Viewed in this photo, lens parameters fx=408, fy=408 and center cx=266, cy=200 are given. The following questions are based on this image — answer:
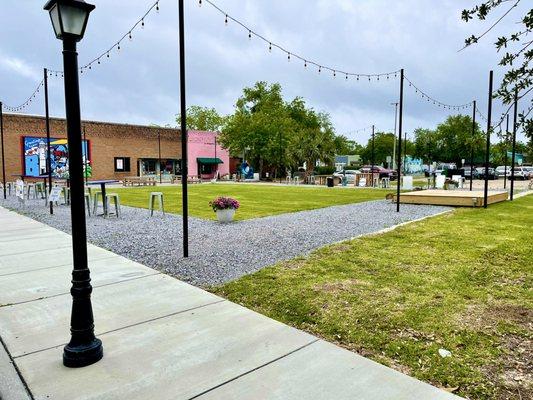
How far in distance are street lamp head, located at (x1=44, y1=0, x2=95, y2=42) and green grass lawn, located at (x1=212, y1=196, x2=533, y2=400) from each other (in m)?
3.19

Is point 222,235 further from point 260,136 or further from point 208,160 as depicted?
point 208,160

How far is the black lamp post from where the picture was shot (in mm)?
3189

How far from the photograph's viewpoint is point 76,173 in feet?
10.6

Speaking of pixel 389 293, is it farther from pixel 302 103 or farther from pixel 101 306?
pixel 302 103

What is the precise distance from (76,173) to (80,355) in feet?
4.74

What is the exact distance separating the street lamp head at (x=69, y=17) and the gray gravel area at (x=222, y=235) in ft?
11.3

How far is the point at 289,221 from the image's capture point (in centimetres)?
1152

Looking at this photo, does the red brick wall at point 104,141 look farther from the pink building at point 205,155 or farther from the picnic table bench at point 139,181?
the picnic table bench at point 139,181

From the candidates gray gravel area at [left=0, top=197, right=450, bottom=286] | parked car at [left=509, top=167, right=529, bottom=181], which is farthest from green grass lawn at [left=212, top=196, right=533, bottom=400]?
parked car at [left=509, top=167, right=529, bottom=181]

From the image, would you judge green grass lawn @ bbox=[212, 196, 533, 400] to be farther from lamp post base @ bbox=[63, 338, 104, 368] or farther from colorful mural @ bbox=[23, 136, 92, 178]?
colorful mural @ bbox=[23, 136, 92, 178]

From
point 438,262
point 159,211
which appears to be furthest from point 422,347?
point 159,211

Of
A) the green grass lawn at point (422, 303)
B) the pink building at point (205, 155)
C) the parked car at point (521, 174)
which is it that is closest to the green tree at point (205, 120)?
the pink building at point (205, 155)

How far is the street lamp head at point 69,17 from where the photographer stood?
10.3 ft

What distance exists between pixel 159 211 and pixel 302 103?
52063 mm
